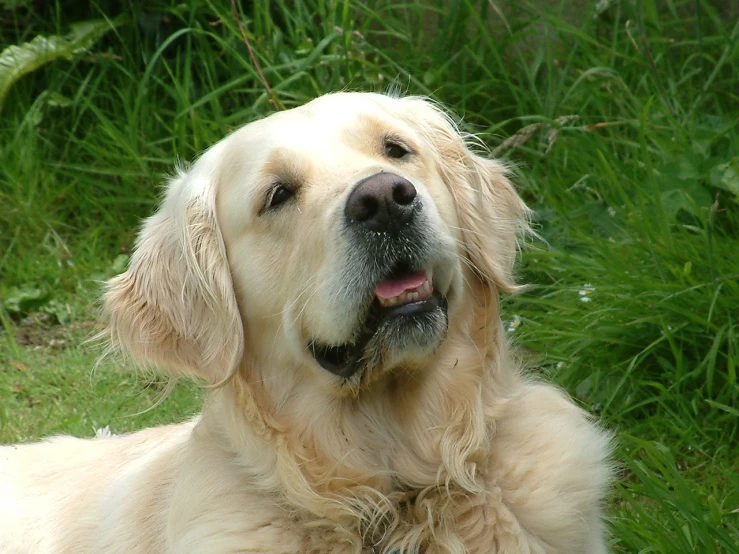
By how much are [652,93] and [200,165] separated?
109 inches

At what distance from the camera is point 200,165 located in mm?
3805

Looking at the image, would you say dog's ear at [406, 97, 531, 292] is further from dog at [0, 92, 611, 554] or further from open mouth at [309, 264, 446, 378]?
open mouth at [309, 264, 446, 378]

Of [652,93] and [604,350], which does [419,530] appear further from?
[652,93]

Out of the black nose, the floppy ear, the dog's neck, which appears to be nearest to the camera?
the black nose

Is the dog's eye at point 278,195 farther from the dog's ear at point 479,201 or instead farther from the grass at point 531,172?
the grass at point 531,172

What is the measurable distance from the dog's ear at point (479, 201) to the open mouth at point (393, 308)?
0.37m

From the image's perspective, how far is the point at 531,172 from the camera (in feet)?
18.8

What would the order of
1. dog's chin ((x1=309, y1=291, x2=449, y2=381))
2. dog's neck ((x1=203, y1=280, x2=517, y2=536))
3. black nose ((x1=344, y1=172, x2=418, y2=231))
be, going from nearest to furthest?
black nose ((x1=344, y1=172, x2=418, y2=231)), dog's chin ((x1=309, y1=291, x2=449, y2=381)), dog's neck ((x1=203, y1=280, x2=517, y2=536))

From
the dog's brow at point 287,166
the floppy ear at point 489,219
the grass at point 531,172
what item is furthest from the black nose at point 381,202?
the grass at point 531,172

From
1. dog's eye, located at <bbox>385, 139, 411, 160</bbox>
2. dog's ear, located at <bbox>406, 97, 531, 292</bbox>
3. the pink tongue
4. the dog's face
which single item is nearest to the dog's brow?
the dog's face

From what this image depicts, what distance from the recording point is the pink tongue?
323 centimetres

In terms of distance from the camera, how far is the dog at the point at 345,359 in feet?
10.6

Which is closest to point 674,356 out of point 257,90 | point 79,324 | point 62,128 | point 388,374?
point 388,374

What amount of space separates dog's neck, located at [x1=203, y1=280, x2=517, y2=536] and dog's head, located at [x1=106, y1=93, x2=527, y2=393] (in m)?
0.11
